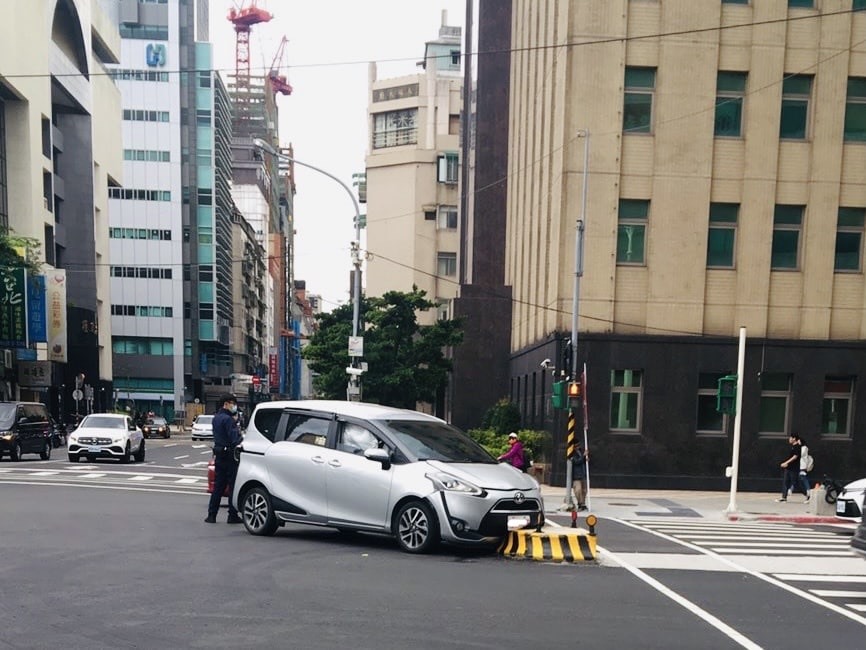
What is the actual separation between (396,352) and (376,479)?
80.3 feet

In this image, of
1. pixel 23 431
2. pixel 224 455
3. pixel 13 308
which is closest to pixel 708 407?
pixel 224 455

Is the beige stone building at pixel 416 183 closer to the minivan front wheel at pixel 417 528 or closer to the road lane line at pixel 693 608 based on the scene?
the minivan front wheel at pixel 417 528

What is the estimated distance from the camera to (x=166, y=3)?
91.1m

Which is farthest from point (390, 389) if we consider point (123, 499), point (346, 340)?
point (123, 499)

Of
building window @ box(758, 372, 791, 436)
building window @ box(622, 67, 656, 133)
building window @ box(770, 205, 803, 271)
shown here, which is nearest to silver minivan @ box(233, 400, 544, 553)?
building window @ box(622, 67, 656, 133)

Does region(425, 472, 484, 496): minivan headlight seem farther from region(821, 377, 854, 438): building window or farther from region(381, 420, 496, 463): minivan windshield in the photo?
region(821, 377, 854, 438): building window

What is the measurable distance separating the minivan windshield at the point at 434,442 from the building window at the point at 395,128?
51.2 m

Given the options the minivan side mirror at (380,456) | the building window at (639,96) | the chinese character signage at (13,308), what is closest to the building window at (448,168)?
the chinese character signage at (13,308)

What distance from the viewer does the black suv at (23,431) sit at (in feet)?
94.1

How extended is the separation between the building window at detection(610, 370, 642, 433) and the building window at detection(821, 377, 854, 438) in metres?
5.13

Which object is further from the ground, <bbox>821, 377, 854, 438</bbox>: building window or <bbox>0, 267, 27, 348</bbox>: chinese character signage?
<bbox>0, 267, 27, 348</bbox>: chinese character signage

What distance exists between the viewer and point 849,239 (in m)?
24.9

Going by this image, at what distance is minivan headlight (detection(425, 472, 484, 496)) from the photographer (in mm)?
10609

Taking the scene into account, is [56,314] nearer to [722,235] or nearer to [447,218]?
[447,218]
